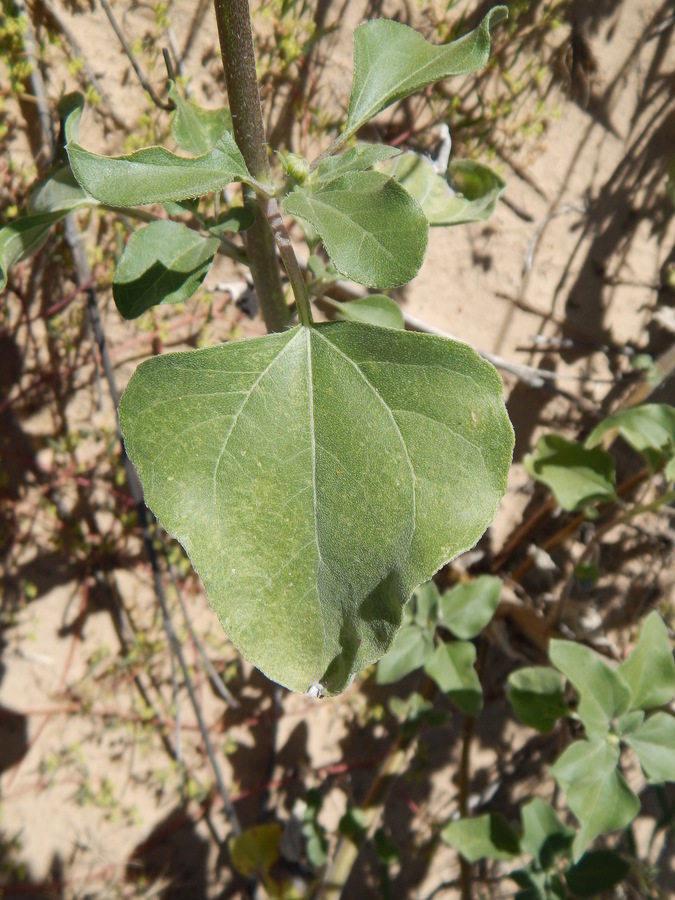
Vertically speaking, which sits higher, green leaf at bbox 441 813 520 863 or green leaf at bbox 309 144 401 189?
green leaf at bbox 309 144 401 189

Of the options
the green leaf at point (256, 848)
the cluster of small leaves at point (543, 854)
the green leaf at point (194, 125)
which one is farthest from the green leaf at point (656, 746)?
the green leaf at point (194, 125)

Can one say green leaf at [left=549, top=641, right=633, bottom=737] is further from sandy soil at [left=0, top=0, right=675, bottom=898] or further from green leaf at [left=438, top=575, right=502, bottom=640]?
sandy soil at [left=0, top=0, right=675, bottom=898]

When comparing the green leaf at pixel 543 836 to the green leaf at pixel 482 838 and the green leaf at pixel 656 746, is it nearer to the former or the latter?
the green leaf at pixel 482 838

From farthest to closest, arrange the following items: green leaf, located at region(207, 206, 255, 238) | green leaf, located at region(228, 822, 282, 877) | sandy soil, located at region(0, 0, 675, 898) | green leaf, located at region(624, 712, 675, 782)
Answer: green leaf, located at region(228, 822, 282, 877), sandy soil, located at region(0, 0, 675, 898), green leaf, located at region(624, 712, 675, 782), green leaf, located at region(207, 206, 255, 238)

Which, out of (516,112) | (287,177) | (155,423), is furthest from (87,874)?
(516,112)

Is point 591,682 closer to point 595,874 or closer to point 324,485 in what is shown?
point 595,874

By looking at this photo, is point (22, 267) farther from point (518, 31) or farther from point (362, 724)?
point (362, 724)

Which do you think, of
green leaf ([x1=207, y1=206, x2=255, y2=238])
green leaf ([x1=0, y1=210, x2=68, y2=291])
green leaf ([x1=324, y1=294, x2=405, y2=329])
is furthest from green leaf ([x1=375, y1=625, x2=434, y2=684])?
green leaf ([x1=0, y1=210, x2=68, y2=291])

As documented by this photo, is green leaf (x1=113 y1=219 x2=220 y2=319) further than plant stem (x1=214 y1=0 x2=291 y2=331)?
Yes
